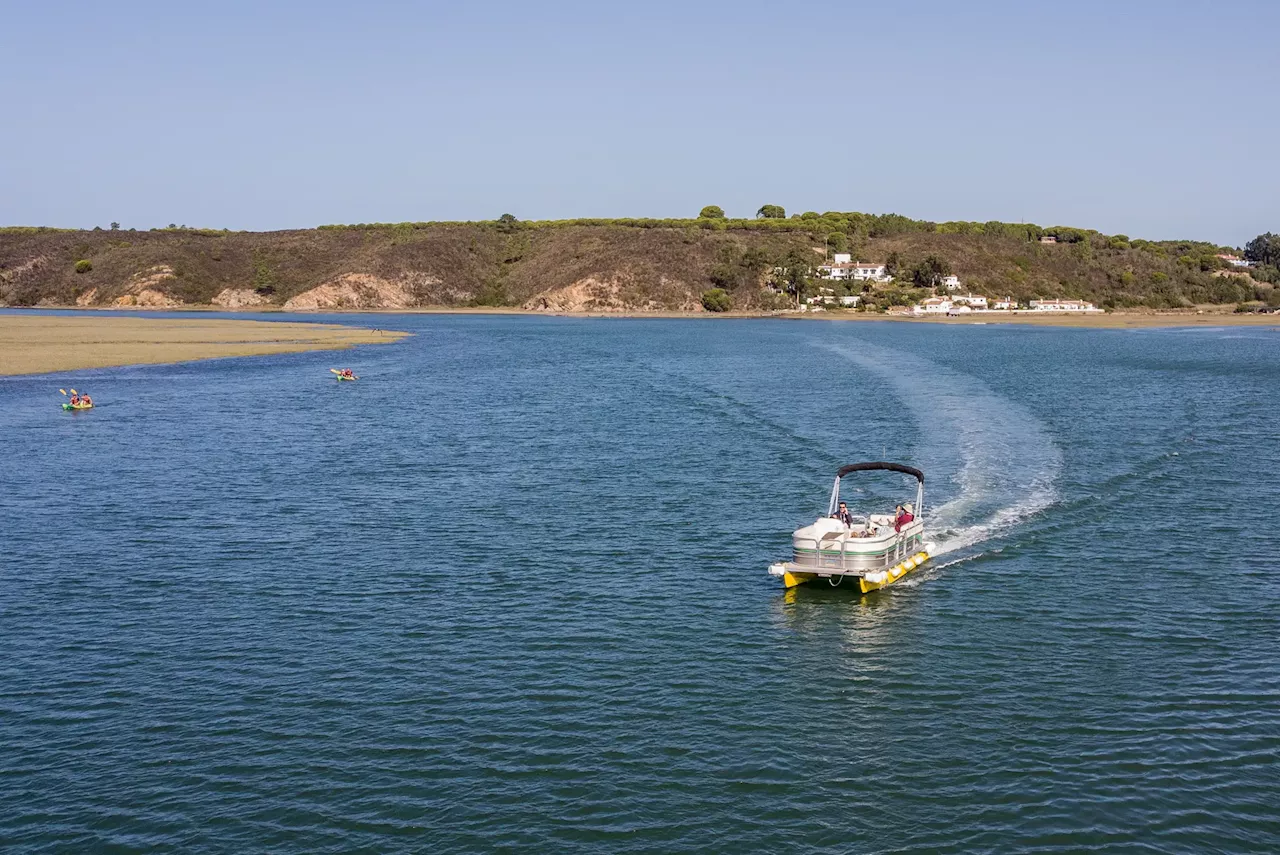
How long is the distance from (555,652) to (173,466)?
34732mm

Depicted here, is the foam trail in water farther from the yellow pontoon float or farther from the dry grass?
the dry grass

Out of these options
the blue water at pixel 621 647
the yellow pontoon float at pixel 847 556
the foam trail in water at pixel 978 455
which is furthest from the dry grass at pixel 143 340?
the yellow pontoon float at pixel 847 556

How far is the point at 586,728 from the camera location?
1077 inches

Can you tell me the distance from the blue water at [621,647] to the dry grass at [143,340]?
53339 millimetres

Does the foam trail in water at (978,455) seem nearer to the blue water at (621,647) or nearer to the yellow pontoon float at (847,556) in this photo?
the blue water at (621,647)

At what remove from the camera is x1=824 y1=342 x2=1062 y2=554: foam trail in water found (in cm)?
4800

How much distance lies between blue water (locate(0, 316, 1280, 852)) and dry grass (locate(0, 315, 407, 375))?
53.3 metres

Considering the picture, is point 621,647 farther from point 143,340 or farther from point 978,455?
point 143,340

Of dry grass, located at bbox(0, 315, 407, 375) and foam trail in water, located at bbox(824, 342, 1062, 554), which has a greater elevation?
dry grass, located at bbox(0, 315, 407, 375)

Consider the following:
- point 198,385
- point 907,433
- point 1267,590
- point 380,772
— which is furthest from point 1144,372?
point 380,772

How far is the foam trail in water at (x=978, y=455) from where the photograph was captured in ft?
157

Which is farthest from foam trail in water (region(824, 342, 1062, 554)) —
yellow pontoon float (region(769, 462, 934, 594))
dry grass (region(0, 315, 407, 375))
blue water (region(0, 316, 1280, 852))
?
dry grass (region(0, 315, 407, 375))

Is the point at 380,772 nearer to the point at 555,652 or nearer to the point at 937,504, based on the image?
the point at 555,652

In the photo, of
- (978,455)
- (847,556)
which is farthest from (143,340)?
(847,556)
